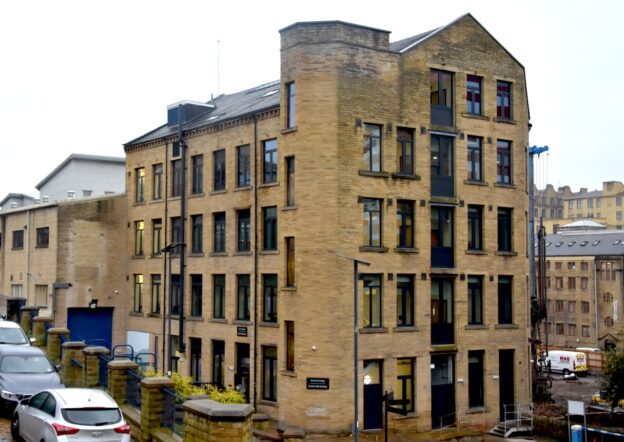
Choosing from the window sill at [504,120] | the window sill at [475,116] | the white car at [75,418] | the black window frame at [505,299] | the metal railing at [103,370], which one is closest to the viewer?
the white car at [75,418]

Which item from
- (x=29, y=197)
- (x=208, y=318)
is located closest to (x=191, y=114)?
(x=208, y=318)

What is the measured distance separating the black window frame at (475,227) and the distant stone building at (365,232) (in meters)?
0.08

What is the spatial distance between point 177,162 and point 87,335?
13136 millimetres

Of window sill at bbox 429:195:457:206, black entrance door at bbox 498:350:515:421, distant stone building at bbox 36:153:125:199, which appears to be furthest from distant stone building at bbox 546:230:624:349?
distant stone building at bbox 36:153:125:199

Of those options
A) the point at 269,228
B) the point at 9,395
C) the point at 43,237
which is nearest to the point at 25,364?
the point at 9,395

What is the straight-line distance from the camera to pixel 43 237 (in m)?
51.2

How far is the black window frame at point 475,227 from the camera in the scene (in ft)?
132

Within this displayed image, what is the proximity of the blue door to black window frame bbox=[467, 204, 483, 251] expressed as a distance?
2460cm

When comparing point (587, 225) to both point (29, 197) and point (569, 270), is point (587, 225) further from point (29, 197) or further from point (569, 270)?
point (29, 197)

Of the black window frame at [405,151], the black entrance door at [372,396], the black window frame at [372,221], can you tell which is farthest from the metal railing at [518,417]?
the black window frame at [405,151]

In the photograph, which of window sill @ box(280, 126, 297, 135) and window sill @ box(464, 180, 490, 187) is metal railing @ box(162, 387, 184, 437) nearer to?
window sill @ box(280, 126, 297, 135)

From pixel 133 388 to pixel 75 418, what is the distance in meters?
5.39

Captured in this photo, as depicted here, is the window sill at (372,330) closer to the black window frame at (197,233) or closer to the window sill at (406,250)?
the window sill at (406,250)

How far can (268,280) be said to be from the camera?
39875 millimetres
